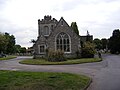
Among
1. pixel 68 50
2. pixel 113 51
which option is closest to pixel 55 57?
pixel 68 50

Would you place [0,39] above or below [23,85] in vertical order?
above

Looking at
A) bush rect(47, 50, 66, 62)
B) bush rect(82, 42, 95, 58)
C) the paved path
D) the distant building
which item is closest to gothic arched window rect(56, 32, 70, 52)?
the distant building

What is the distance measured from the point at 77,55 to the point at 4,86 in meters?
40.8

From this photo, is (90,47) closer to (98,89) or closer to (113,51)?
(98,89)

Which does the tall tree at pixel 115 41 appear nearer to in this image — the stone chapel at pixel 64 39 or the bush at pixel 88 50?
the bush at pixel 88 50

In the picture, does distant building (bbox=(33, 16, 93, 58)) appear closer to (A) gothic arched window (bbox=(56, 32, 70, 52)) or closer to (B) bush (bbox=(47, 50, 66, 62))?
(A) gothic arched window (bbox=(56, 32, 70, 52))

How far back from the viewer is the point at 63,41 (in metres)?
56.3

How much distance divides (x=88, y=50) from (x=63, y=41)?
537 centimetres

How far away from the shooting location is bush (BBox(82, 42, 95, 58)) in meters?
55.4

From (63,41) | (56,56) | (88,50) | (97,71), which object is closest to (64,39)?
(63,41)

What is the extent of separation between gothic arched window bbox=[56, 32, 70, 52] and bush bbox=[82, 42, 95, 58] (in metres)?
3.25

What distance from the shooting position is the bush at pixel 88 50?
182 ft

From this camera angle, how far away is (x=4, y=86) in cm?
1535

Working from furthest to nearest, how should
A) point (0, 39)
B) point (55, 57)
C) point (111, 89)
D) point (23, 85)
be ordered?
1. point (0, 39)
2. point (55, 57)
3. point (23, 85)
4. point (111, 89)
